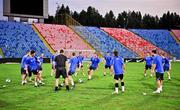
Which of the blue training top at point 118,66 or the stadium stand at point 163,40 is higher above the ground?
the stadium stand at point 163,40

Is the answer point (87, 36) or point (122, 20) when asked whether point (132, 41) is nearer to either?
point (87, 36)

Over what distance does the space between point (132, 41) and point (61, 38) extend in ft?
64.3

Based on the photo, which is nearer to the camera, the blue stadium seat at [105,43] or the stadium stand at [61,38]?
the stadium stand at [61,38]

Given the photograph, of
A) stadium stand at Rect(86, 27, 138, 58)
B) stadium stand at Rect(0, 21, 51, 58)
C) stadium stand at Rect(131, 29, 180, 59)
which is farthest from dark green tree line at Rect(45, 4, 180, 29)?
stadium stand at Rect(0, 21, 51, 58)

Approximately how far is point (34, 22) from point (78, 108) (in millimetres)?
63608

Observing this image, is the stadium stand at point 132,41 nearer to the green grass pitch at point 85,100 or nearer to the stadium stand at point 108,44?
the stadium stand at point 108,44

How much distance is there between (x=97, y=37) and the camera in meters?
77.2

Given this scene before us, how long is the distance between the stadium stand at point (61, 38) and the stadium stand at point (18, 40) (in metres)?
2.35

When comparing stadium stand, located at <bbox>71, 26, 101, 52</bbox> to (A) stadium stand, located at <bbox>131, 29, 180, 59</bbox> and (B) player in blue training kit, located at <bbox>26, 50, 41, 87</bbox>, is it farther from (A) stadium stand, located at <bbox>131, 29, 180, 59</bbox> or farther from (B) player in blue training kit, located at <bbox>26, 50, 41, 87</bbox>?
(B) player in blue training kit, located at <bbox>26, 50, 41, 87</bbox>

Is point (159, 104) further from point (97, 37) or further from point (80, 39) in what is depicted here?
point (97, 37)

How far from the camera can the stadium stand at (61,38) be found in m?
67.3

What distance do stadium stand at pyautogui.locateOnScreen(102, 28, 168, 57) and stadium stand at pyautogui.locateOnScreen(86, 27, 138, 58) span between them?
195 cm

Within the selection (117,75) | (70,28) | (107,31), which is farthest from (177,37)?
(117,75)

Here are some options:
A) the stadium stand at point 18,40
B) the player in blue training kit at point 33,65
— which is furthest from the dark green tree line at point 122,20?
the player in blue training kit at point 33,65
